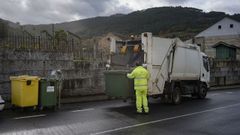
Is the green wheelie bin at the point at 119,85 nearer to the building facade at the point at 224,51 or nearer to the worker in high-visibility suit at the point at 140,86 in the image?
the worker in high-visibility suit at the point at 140,86

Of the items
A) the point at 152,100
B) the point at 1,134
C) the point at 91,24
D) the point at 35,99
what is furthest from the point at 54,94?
the point at 91,24

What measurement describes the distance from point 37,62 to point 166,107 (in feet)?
17.8

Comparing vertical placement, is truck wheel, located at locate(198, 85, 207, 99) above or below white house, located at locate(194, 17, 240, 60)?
below

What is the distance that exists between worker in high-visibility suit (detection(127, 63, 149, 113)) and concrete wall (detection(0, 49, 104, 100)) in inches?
171

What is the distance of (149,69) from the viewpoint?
1125 centimetres

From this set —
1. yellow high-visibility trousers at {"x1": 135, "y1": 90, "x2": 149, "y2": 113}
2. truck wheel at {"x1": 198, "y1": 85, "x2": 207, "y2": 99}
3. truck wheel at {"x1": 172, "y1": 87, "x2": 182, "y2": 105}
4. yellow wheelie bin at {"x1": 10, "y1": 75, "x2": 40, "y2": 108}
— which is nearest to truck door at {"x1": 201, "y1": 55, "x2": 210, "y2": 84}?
truck wheel at {"x1": 198, "y1": 85, "x2": 207, "y2": 99}

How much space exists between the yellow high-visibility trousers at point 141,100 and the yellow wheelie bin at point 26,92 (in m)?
3.25

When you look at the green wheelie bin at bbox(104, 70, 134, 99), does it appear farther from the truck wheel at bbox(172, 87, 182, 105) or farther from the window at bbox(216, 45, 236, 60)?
the window at bbox(216, 45, 236, 60)

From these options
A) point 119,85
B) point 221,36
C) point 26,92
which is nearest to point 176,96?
point 119,85

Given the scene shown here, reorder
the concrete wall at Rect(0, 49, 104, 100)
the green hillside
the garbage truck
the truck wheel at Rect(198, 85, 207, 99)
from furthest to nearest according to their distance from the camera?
the green hillside
the truck wheel at Rect(198, 85, 207, 99)
the concrete wall at Rect(0, 49, 104, 100)
the garbage truck

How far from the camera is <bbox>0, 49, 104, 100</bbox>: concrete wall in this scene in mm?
11812

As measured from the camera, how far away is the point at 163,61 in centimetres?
1186

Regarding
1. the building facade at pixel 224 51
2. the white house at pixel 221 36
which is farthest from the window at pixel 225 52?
the white house at pixel 221 36

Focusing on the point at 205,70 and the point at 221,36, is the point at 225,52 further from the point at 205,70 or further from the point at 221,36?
the point at 205,70
